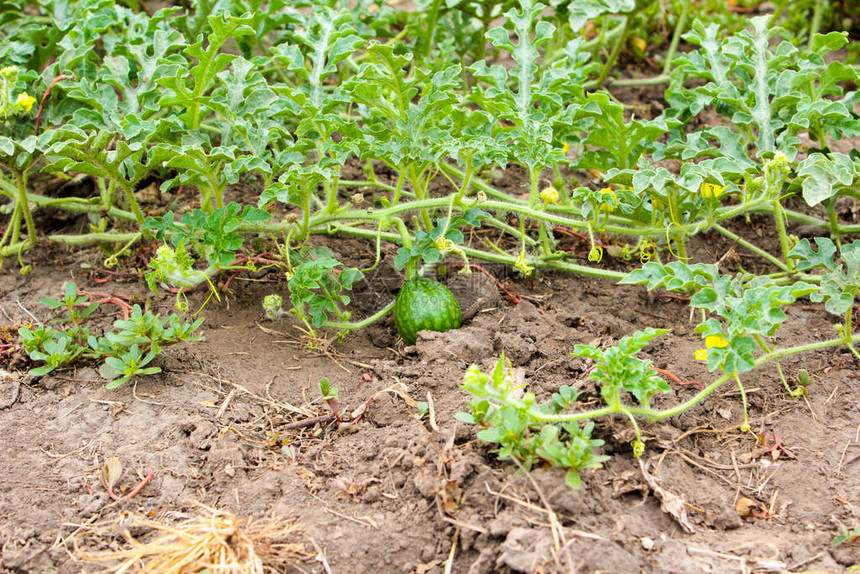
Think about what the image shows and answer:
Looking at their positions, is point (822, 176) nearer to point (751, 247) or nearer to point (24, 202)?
point (751, 247)

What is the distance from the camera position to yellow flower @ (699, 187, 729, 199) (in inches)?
114

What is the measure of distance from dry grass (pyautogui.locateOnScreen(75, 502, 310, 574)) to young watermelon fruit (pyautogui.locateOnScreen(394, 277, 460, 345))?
1036 mm

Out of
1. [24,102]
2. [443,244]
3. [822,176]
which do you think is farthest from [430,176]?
[24,102]

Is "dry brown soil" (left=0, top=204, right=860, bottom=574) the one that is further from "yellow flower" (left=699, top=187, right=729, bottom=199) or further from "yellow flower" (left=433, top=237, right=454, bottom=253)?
"yellow flower" (left=699, top=187, right=729, bottom=199)

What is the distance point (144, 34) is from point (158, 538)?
8.08 ft

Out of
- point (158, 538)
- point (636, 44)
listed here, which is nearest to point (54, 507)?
point (158, 538)

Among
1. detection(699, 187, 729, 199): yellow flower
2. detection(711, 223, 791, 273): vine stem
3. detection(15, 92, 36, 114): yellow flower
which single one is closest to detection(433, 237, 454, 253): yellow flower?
detection(699, 187, 729, 199): yellow flower

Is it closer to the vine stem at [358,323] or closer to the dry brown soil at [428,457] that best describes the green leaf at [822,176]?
the dry brown soil at [428,457]

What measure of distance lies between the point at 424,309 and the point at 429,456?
0.80 m

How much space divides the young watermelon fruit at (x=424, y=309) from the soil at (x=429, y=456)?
79 millimetres

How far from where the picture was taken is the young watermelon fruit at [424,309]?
307 centimetres

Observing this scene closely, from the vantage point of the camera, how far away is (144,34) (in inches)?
143

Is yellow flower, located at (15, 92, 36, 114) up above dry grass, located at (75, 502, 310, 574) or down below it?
above

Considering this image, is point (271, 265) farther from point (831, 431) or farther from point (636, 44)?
point (636, 44)
